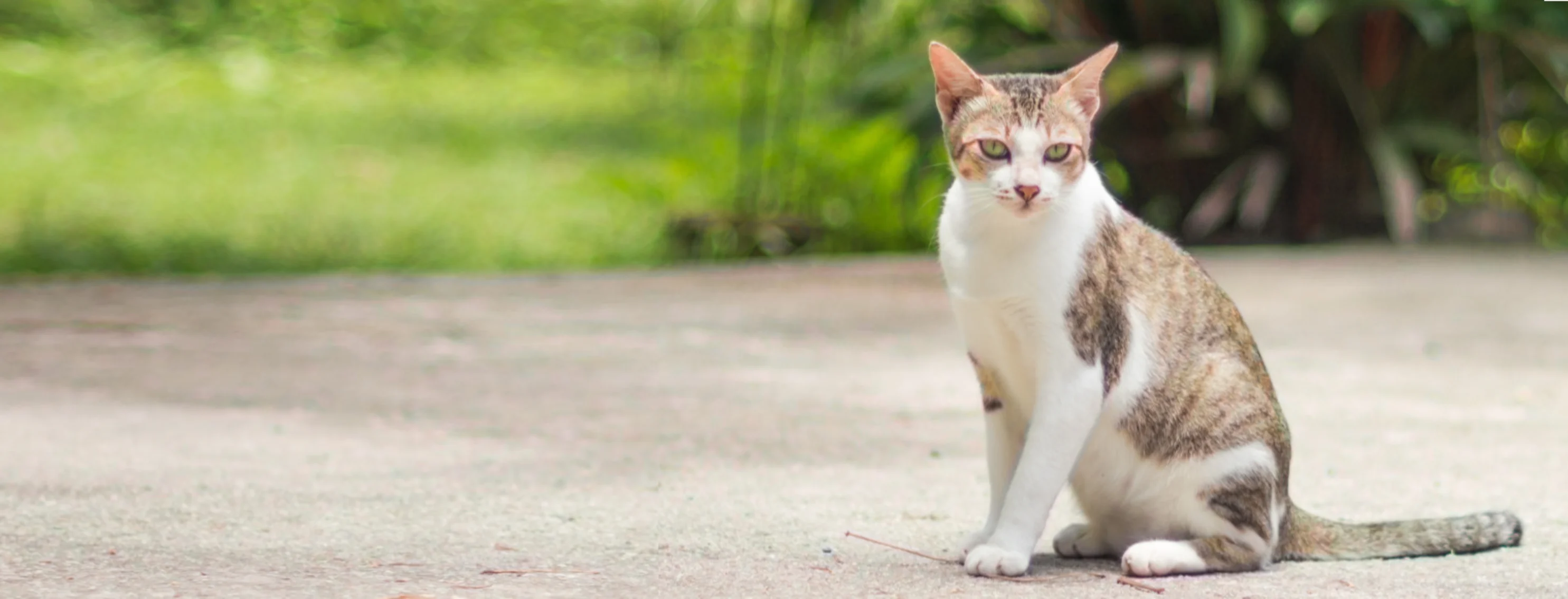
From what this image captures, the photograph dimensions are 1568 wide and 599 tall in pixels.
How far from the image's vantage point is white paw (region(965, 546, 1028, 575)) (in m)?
2.77

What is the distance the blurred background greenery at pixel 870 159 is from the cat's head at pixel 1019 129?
4616mm

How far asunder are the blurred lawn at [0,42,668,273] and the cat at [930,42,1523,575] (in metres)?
4.86

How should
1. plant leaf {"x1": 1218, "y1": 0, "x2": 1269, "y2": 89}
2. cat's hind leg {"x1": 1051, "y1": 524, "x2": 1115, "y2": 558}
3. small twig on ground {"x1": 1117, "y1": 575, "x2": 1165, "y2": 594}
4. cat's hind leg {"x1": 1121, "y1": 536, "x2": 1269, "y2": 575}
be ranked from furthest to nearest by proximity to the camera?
plant leaf {"x1": 1218, "y1": 0, "x2": 1269, "y2": 89}, cat's hind leg {"x1": 1051, "y1": 524, "x2": 1115, "y2": 558}, cat's hind leg {"x1": 1121, "y1": 536, "x2": 1269, "y2": 575}, small twig on ground {"x1": 1117, "y1": 575, "x2": 1165, "y2": 594}

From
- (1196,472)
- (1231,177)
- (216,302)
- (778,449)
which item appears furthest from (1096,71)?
(1231,177)

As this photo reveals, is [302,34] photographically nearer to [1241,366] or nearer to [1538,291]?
[1538,291]

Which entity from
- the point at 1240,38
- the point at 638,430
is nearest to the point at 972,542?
the point at 638,430

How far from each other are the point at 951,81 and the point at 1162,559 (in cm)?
86

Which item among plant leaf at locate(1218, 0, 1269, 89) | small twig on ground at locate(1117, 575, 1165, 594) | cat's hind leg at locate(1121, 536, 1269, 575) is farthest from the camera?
plant leaf at locate(1218, 0, 1269, 89)

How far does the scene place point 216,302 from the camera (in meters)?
5.85

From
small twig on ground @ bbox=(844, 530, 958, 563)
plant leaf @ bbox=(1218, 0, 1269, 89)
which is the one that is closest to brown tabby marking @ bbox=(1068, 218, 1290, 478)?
small twig on ground @ bbox=(844, 530, 958, 563)

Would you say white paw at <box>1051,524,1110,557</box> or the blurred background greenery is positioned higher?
the blurred background greenery

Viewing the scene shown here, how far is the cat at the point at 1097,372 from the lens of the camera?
2771mm

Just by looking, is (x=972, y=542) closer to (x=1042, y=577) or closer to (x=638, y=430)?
(x=1042, y=577)

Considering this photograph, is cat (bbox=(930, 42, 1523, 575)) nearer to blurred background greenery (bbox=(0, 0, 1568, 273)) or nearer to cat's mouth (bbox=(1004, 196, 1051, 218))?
cat's mouth (bbox=(1004, 196, 1051, 218))
